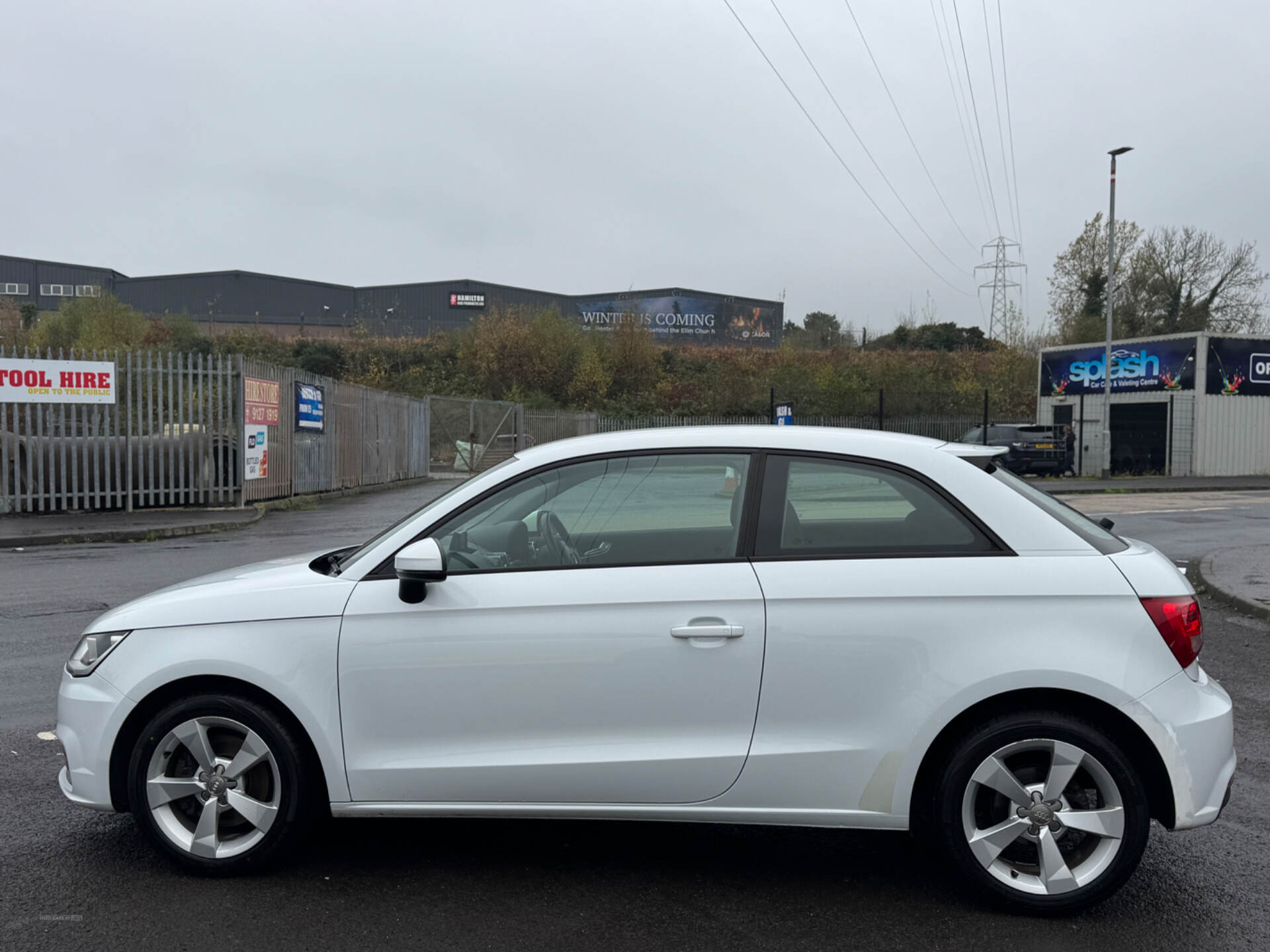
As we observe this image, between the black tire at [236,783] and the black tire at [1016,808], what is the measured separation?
2.13 m

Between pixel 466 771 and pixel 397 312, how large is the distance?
223 ft

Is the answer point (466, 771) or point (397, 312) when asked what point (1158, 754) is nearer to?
point (466, 771)

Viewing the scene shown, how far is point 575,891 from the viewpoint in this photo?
11.4ft

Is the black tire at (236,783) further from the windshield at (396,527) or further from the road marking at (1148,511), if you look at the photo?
the road marking at (1148,511)

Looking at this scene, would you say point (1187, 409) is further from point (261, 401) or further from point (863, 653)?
point (863, 653)

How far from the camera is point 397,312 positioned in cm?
6869

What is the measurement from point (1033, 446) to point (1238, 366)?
777cm

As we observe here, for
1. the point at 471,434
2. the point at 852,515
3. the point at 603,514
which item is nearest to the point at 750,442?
the point at 852,515

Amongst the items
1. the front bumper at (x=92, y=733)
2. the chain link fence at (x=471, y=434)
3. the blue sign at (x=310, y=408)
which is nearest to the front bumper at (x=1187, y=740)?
the front bumper at (x=92, y=733)

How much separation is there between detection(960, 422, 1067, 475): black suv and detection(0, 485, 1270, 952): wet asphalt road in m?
27.5

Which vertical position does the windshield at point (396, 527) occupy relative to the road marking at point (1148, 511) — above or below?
above

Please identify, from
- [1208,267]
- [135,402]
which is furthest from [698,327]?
[135,402]

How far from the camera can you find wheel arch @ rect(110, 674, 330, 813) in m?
3.50

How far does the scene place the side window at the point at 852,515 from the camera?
3434 millimetres
